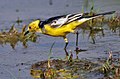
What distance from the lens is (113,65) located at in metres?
6.15

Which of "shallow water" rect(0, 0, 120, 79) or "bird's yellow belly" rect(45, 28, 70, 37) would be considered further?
"bird's yellow belly" rect(45, 28, 70, 37)

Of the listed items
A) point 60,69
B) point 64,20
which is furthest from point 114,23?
point 60,69

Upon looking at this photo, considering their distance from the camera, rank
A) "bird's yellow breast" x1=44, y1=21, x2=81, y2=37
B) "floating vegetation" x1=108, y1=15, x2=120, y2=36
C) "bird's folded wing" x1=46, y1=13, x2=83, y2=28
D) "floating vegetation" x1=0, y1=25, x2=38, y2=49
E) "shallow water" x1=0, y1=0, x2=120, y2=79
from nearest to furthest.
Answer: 1. "shallow water" x1=0, y1=0, x2=120, y2=79
2. "bird's folded wing" x1=46, y1=13, x2=83, y2=28
3. "bird's yellow breast" x1=44, y1=21, x2=81, y2=37
4. "floating vegetation" x1=0, y1=25, x2=38, y2=49
5. "floating vegetation" x1=108, y1=15, x2=120, y2=36

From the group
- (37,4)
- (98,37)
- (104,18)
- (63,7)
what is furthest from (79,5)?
(98,37)

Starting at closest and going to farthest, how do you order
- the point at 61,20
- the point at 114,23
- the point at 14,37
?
the point at 61,20
the point at 14,37
the point at 114,23

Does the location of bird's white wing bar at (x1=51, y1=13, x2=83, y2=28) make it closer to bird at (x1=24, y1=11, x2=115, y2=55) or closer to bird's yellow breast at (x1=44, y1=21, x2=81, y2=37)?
bird at (x1=24, y1=11, x2=115, y2=55)

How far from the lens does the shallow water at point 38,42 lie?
23.2ft

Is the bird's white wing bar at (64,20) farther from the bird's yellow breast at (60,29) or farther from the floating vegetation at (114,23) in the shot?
the floating vegetation at (114,23)

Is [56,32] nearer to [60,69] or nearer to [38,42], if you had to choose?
[38,42]

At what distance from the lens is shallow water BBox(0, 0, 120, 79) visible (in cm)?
706

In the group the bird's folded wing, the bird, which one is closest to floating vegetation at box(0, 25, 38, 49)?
the bird

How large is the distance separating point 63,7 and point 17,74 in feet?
19.1

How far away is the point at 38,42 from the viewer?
28.8ft

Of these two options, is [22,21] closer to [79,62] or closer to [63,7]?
[63,7]
